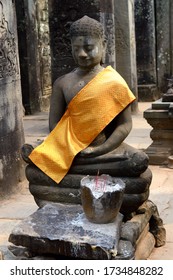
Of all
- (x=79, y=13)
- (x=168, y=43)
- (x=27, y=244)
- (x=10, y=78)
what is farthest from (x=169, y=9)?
(x=27, y=244)

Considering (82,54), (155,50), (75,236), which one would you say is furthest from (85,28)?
(155,50)

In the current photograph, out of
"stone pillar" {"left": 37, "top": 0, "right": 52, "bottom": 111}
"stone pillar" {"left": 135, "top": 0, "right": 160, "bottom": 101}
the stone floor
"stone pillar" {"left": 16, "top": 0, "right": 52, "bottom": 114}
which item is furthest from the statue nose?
"stone pillar" {"left": 135, "top": 0, "right": 160, "bottom": 101}

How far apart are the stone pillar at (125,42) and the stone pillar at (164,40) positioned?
8.79 ft

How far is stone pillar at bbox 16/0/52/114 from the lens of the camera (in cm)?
1088

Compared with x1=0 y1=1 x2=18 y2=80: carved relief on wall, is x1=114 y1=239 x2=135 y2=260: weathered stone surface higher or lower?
lower

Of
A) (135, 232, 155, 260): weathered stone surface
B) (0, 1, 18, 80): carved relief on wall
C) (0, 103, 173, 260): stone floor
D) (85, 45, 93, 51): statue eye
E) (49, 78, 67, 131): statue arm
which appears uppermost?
(85, 45, 93, 51): statue eye

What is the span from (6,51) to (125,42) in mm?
5244

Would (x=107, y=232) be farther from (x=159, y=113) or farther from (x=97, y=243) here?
(x=159, y=113)

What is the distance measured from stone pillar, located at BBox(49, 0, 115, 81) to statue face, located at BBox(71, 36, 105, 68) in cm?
418

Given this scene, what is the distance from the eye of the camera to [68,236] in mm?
2998

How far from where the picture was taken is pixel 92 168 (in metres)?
3.62

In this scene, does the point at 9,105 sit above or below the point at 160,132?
above

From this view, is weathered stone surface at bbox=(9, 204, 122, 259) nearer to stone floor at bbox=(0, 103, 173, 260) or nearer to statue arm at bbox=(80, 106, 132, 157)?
stone floor at bbox=(0, 103, 173, 260)

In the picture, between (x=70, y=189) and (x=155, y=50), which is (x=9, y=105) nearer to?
(x=70, y=189)
